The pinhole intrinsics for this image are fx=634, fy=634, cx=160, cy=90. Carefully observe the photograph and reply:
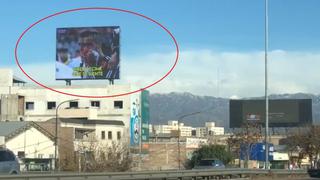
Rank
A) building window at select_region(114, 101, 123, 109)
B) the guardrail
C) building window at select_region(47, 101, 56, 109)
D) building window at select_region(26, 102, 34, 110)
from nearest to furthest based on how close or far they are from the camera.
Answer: the guardrail
building window at select_region(114, 101, 123, 109)
building window at select_region(47, 101, 56, 109)
building window at select_region(26, 102, 34, 110)

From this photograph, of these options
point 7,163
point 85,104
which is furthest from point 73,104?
point 7,163

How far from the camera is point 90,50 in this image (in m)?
104

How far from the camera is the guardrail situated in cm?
3206

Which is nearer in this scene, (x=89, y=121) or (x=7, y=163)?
(x=7, y=163)

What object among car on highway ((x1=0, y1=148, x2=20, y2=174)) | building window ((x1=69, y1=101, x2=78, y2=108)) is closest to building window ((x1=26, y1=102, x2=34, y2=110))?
building window ((x1=69, y1=101, x2=78, y2=108))

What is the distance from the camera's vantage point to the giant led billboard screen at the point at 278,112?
122938mm

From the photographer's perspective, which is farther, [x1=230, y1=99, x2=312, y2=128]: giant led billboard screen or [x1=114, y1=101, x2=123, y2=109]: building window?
[x1=230, y1=99, x2=312, y2=128]: giant led billboard screen

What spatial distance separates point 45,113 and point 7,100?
1164 cm

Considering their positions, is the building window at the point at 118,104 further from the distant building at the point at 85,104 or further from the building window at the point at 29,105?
the building window at the point at 29,105

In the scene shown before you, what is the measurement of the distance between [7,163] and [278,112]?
310ft

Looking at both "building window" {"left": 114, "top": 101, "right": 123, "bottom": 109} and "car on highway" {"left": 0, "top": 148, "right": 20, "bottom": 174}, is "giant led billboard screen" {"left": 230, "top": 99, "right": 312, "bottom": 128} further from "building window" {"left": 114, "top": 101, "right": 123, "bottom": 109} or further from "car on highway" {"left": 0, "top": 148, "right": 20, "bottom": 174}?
"car on highway" {"left": 0, "top": 148, "right": 20, "bottom": 174}

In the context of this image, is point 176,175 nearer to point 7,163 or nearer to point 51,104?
point 7,163

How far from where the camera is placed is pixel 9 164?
115ft

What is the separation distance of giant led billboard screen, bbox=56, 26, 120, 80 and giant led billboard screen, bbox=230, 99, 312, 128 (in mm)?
30917
